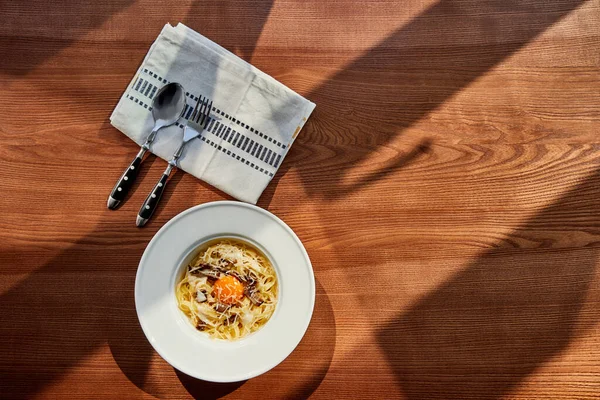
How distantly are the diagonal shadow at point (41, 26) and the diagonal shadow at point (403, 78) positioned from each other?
2.13ft

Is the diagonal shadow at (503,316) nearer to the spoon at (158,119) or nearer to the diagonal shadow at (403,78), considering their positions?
Answer: the diagonal shadow at (403,78)

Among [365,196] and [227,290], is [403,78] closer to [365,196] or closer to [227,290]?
[365,196]

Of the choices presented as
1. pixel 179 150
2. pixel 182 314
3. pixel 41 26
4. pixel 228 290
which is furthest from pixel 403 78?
pixel 41 26

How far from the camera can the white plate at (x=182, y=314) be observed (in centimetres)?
114

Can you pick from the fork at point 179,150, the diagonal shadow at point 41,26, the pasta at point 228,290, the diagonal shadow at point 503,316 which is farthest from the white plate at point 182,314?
the diagonal shadow at point 41,26

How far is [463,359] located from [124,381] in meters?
0.91

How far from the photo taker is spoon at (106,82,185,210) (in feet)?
4.11

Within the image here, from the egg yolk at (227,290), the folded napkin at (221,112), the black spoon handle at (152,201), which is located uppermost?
the folded napkin at (221,112)

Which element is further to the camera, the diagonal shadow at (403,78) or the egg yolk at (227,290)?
the diagonal shadow at (403,78)

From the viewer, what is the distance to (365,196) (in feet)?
4.31

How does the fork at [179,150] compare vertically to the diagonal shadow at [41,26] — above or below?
below

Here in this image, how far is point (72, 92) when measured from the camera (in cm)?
131

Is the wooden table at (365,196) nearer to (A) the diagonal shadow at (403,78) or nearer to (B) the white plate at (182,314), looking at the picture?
(A) the diagonal shadow at (403,78)

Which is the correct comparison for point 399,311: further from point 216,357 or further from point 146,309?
point 146,309
